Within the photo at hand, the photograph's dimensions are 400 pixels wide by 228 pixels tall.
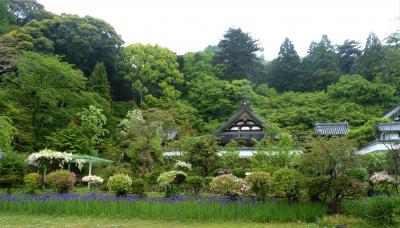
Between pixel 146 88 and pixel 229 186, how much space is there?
24.3 meters

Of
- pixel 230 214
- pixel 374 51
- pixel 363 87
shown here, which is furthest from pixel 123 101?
pixel 230 214

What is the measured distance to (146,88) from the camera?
3481cm

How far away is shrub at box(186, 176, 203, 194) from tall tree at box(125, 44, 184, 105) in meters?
19.9

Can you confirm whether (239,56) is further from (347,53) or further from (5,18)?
(5,18)

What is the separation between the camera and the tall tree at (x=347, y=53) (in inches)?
1737

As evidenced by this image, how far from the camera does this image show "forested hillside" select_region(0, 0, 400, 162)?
22.6 meters

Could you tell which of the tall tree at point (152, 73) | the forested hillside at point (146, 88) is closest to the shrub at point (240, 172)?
the forested hillside at point (146, 88)

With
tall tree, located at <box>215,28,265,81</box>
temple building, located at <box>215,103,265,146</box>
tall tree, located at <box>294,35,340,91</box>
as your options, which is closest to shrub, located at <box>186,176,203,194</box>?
temple building, located at <box>215,103,265,146</box>

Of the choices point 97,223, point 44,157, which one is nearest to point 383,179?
point 97,223

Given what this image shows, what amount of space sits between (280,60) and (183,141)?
25946mm

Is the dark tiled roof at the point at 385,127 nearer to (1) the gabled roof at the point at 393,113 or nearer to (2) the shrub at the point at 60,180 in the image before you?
(1) the gabled roof at the point at 393,113

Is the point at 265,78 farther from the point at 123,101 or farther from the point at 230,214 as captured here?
the point at 230,214

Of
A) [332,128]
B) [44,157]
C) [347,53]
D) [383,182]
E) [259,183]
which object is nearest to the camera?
[259,183]

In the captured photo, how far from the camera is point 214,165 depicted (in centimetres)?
1948
